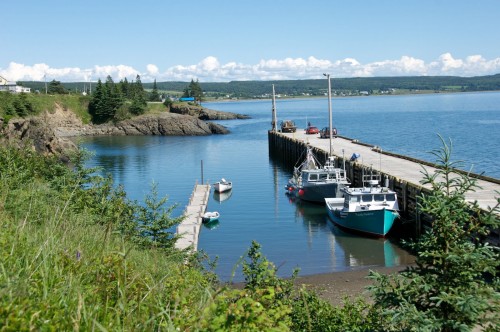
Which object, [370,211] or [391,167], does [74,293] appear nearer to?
[370,211]

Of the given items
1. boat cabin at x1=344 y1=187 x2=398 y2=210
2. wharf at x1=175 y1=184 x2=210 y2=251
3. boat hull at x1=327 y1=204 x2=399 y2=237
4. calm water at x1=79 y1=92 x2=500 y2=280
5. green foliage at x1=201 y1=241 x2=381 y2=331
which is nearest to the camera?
green foliage at x1=201 y1=241 x2=381 y2=331

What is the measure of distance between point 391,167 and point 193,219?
51.9ft

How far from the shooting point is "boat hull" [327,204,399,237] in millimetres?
32969

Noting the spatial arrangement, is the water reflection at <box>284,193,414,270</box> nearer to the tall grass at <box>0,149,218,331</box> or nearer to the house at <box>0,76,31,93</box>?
the tall grass at <box>0,149,218,331</box>

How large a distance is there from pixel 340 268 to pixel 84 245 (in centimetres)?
2263

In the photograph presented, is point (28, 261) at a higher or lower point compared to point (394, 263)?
higher

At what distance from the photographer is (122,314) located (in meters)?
4.91

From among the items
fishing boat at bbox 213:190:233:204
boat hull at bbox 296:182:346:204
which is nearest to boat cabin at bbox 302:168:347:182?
boat hull at bbox 296:182:346:204

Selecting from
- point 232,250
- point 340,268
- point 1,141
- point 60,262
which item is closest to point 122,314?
point 60,262

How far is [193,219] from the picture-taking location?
36875 mm

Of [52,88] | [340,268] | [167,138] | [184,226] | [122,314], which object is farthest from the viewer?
[52,88]

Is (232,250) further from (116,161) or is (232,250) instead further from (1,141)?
(116,161)

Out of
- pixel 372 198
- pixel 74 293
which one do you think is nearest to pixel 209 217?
pixel 372 198

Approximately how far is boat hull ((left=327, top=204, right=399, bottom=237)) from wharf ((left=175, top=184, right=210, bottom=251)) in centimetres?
876
